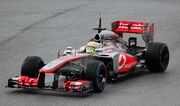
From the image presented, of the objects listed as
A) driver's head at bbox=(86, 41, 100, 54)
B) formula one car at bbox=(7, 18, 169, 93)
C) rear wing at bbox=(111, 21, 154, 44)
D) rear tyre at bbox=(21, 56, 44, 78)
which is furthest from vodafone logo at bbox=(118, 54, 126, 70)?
rear wing at bbox=(111, 21, 154, 44)

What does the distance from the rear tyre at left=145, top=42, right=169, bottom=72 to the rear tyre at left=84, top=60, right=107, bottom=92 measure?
254 cm

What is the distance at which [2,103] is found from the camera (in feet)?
43.2

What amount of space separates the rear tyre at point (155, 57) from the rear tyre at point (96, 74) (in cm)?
254

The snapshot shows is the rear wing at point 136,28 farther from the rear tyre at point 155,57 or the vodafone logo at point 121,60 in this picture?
the vodafone logo at point 121,60

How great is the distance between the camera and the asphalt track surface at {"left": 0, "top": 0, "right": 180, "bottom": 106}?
1359 cm

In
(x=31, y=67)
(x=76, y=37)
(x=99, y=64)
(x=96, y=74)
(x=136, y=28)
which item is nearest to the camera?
(x=96, y=74)

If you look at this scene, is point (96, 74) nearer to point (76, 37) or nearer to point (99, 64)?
point (99, 64)

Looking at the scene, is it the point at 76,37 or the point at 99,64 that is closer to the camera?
the point at 99,64

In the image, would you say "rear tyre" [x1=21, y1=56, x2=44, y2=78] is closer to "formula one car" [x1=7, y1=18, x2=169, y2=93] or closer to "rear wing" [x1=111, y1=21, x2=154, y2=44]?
"formula one car" [x1=7, y1=18, x2=169, y2=93]

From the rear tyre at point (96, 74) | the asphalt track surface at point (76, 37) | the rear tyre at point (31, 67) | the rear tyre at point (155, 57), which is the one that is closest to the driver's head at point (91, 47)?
the asphalt track surface at point (76, 37)

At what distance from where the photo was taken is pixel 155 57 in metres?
16.7

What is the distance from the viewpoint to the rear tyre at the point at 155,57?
16.7 metres

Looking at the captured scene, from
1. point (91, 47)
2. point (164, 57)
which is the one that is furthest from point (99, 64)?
point (164, 57)

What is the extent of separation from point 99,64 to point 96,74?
30 centimetres
